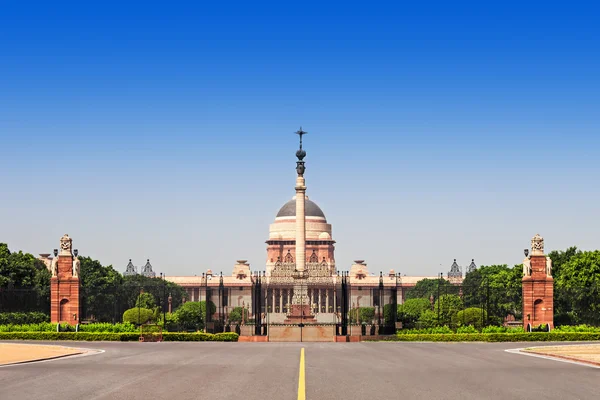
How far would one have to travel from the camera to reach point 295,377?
2416 centimetres

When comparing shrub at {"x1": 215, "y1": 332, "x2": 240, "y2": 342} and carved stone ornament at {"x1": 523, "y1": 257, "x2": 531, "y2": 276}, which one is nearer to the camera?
shrub at {"x1": 215, "y1": 332, "x2": 240, "y2": 342}

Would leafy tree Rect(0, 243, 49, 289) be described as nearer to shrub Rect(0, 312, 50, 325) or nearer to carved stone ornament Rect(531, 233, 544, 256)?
shrub Rect(0, 312, 50, 325)

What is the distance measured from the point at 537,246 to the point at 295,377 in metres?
32.6

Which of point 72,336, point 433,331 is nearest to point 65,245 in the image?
point 72,336

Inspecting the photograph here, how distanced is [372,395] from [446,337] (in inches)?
1190

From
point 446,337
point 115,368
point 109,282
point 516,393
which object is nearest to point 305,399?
point 516,393

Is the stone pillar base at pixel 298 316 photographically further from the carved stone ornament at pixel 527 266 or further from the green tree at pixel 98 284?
the carved stone ornament at pixel 527 266

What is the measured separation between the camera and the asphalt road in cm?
2012

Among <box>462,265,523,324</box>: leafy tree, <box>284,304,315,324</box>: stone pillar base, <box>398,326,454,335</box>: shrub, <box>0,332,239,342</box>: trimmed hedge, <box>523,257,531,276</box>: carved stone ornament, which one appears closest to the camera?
<box>0,332,239,342</box>: trimmed hedge

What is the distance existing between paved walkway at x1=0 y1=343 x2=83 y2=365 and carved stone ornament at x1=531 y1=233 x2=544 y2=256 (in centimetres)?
2778

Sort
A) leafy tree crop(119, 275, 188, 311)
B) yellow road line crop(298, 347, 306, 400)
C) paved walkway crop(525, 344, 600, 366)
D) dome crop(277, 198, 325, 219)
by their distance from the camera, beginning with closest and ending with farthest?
yellow road line crop(298, 347, 306, 400), paved walkway crop(525, 344, 600, 366), leafy tree crop(119, 275, 188, 311), dome crop(277, 198, 325, 219)

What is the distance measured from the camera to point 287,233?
193875 mm

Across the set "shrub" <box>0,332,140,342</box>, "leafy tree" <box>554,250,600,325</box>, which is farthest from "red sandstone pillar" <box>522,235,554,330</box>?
"shrub" <box>0,332,140,342</box>

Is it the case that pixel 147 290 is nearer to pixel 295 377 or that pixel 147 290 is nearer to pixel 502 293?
pixel 502 293
